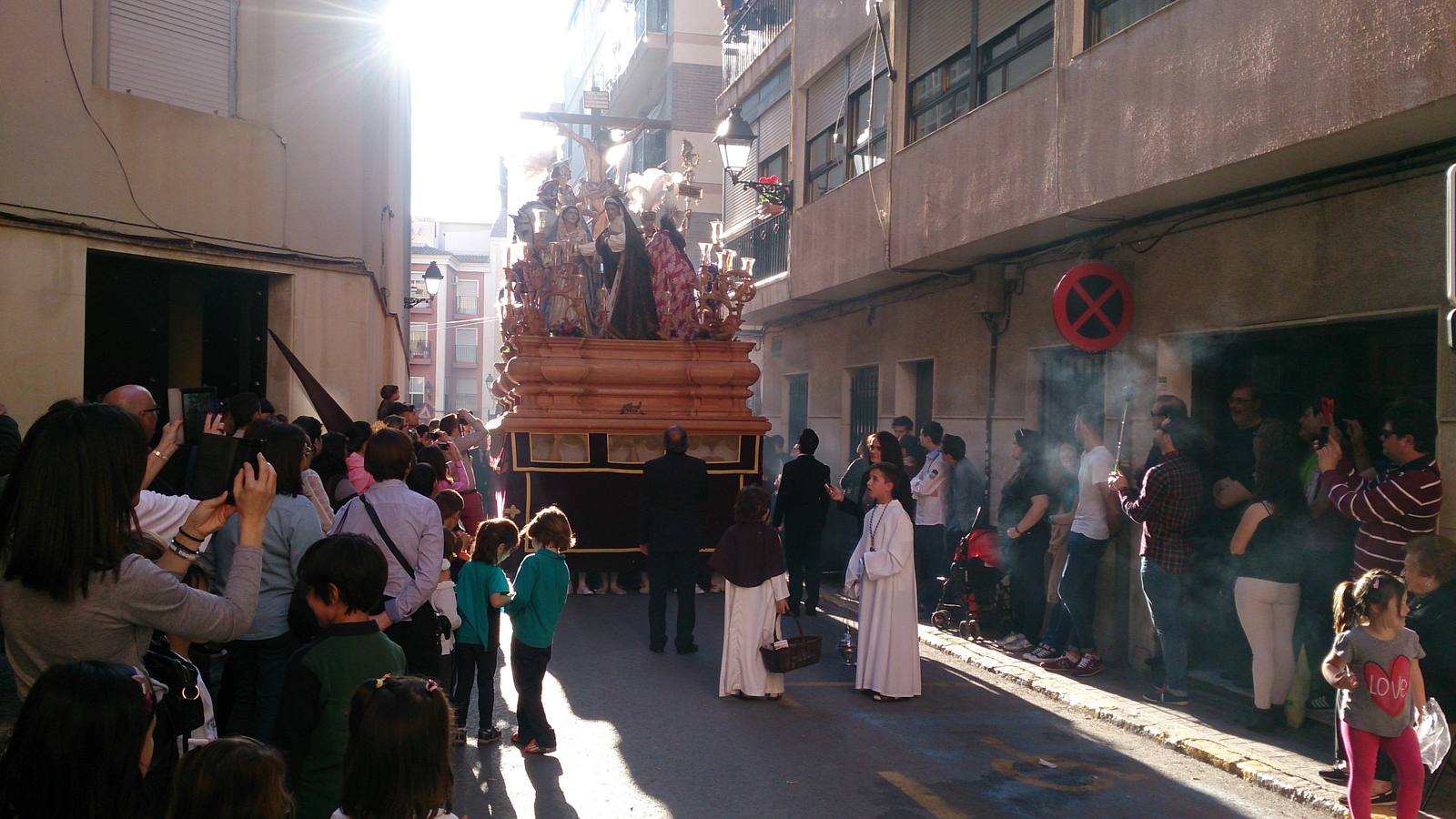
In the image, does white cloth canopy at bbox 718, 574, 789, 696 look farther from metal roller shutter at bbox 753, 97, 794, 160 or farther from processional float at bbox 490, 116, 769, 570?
metal roller shutter at bbox 753, 97, 794, 160

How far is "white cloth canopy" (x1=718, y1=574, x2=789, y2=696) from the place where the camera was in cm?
802

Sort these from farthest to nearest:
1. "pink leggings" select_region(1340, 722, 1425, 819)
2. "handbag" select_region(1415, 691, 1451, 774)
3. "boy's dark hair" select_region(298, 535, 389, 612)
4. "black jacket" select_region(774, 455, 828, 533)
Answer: "black jacket" select_region(774, 455, 828, 533)
"handbag" select_region(1415, 691, 1451, 774)
"pink leggings" select_region(1340, 722, 1425, 819)
"boy's dark hair" select_region(298, 535, 389, 612)

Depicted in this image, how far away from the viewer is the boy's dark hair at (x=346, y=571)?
3611 millimetres

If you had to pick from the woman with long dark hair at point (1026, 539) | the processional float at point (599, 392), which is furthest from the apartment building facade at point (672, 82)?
the woman with long dark hair at point (1026, 539)

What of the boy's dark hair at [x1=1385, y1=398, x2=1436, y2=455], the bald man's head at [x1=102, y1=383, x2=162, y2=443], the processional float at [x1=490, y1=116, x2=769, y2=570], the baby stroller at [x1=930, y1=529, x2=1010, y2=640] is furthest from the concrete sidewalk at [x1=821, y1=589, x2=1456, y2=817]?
the bald man's head at [x1=102, y1=383, x2=162, y2=443]

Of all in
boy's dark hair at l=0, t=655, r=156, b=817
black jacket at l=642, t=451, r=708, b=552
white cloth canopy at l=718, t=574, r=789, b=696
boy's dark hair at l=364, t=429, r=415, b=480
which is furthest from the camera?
black jacket at l=642, t=451, r=708, b=552

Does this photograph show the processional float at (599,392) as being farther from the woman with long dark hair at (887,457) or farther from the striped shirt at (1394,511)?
the striped shirt at (1394,511)

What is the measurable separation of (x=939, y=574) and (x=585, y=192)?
20.0 ft

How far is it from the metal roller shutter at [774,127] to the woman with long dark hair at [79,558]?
16.8 meters

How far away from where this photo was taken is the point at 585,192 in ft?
46.3

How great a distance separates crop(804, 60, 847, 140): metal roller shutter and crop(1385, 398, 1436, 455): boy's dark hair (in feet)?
37.2

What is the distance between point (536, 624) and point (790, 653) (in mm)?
1985

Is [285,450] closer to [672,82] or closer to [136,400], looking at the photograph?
[136,400]

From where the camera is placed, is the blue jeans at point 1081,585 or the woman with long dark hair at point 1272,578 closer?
the woman with long dark hair at point 1272,578
